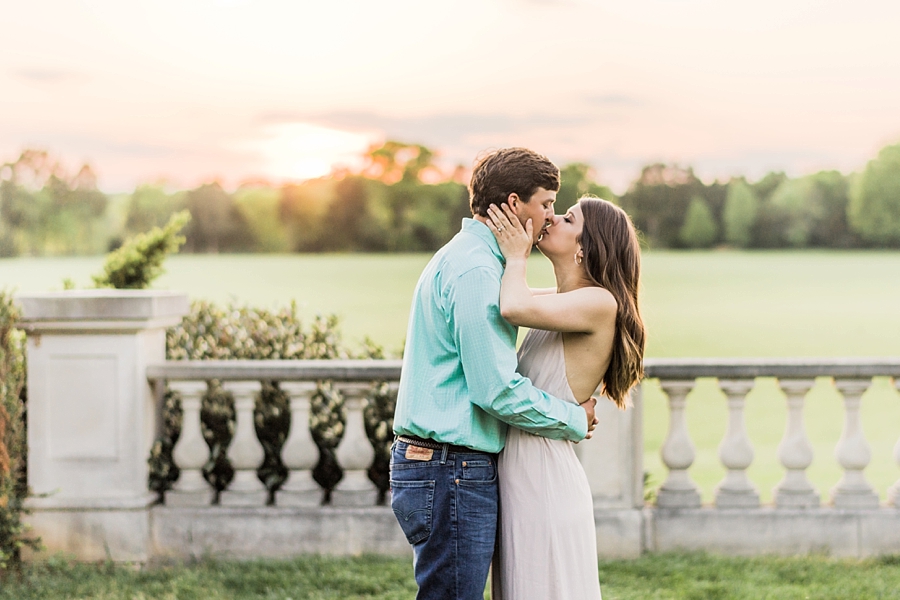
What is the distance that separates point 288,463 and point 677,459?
234 cm

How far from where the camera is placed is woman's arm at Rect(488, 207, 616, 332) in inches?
103

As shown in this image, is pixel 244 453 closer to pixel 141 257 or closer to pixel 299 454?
pixel 299 454

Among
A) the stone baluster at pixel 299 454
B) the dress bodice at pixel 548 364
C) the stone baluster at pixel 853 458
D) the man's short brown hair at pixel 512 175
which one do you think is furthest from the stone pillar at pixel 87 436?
the stone baluster at pixel 853 458

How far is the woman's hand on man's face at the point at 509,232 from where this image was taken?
268 centimetres

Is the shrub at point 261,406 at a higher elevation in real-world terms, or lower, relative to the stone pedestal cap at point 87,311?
lower

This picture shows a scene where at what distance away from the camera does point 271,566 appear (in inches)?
183

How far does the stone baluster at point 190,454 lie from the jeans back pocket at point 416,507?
250 centimetres

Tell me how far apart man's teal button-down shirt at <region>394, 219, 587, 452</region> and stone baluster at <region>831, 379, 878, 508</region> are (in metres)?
2.92

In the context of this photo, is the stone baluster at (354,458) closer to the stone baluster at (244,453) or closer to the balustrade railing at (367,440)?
the balustrade railing at (367,440)

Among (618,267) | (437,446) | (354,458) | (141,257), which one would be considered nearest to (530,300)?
(618,267)

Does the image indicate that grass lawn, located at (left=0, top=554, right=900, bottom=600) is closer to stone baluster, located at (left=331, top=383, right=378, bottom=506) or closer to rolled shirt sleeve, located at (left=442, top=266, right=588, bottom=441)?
stone baluster, located at (left=331, top=383, right=378, bottom=506)

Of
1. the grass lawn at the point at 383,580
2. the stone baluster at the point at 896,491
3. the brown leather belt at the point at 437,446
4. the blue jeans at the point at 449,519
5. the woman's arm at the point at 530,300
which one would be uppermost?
the woman's arm at the point at 530,300

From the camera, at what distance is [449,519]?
2715mm

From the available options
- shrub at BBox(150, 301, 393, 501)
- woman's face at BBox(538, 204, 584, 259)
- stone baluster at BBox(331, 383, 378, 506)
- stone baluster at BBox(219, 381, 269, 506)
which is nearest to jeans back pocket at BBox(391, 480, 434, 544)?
woman's face at BBox(538, 204, 584, 259)
